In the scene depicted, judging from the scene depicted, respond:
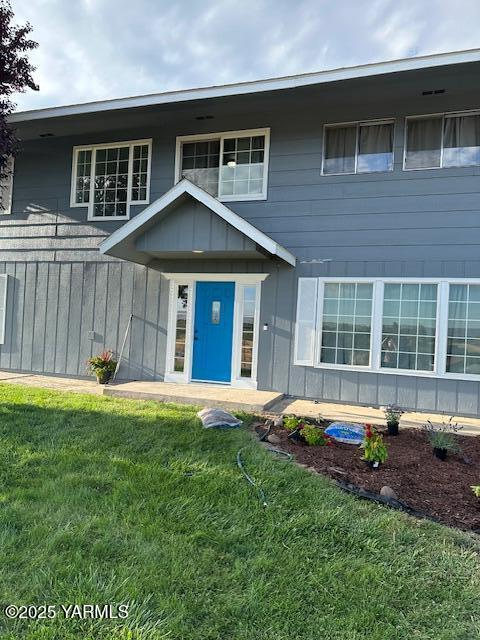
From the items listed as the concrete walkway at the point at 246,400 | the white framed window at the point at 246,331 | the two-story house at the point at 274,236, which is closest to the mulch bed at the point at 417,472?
the concrete walkway at the point at 246,400

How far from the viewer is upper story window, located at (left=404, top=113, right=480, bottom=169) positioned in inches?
263

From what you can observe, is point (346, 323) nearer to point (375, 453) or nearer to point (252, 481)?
point (375, 453)

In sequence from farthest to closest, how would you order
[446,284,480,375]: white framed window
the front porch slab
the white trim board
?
1. [446,284,480,375]: white framed window
2. the front porch slab
3. the white trim board

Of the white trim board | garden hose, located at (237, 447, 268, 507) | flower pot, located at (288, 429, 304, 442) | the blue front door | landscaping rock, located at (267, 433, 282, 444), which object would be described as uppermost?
the white trim board

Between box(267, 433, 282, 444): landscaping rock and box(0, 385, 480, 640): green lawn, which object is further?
box(267, 433, 282, 444): landscaping rock

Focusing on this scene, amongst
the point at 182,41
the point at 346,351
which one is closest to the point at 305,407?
the point at 346,351

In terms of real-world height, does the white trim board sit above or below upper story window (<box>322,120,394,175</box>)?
above

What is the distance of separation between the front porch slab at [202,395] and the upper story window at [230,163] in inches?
134

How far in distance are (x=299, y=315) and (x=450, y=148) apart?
349 centimetres

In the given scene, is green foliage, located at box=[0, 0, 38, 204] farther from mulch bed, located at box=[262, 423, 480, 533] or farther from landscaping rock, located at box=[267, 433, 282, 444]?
mulch bed, located at box=[262, 423, 480, 533]

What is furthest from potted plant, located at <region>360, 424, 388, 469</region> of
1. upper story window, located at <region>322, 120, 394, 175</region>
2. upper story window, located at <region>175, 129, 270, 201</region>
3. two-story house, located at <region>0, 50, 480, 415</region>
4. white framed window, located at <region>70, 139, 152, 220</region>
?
white framed window, located at <region>70, 139, 152, 220</region>

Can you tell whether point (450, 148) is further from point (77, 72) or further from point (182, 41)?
point (77, 72)

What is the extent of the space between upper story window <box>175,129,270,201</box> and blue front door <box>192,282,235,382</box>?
1703mm

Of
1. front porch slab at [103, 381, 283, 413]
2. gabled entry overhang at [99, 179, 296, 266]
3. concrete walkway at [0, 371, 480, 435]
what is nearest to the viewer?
concrete walkway at [0, 371, 480, 435]
